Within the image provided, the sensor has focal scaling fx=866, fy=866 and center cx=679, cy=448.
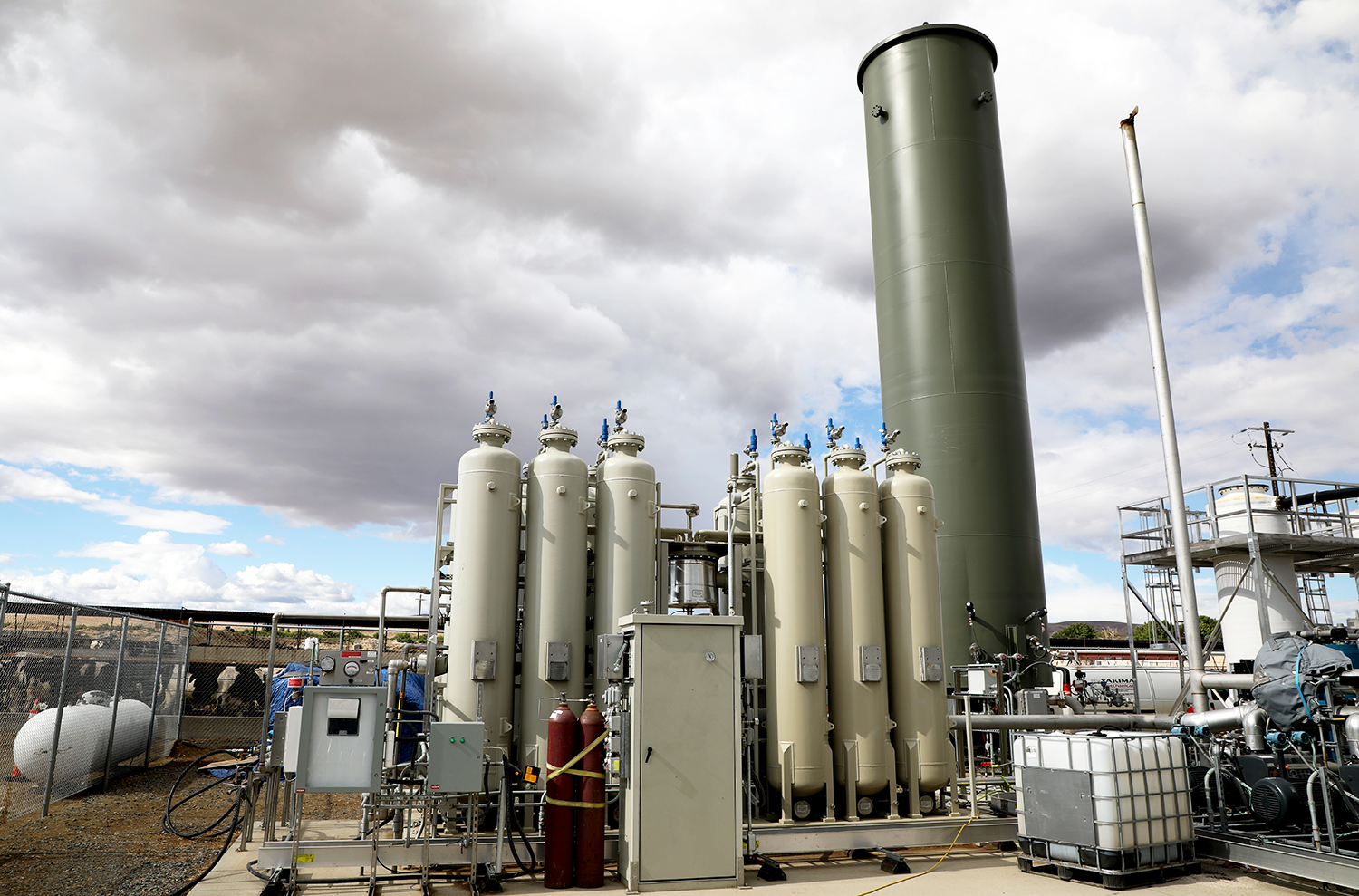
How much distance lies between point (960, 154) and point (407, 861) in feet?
56.1

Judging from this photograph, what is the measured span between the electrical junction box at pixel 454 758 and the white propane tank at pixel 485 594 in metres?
1.21

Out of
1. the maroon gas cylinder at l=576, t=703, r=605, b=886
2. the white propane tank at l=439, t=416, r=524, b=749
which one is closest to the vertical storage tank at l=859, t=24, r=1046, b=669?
the white propane tank at l=439, t=416, r=524, b=749

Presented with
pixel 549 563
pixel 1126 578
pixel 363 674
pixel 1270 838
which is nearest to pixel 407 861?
pixel 363 674

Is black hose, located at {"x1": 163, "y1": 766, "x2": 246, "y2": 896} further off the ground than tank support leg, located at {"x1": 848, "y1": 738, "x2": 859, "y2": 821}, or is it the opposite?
tank support leg, located at {"x1": 848, "y1": 738, "x2": 859, "y2": 821}

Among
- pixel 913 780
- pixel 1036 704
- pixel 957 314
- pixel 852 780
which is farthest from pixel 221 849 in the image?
pixel 957 314

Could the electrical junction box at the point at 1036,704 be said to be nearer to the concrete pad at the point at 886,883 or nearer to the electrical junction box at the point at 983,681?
the electrical junction box at the point at 983,681

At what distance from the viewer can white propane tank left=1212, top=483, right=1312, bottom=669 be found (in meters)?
17.3

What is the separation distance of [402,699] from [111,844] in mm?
3743

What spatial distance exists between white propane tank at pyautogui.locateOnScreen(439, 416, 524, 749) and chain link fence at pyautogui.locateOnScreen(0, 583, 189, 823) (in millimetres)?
4659

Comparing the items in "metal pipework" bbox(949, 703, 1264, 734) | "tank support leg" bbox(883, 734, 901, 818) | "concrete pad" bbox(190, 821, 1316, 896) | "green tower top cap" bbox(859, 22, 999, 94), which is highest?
"green tower top cap" bbox(859, 22, 999, 94)

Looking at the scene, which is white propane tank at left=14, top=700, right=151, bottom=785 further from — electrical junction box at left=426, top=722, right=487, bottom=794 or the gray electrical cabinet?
the gray electrical cabinet

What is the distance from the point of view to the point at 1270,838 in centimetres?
870

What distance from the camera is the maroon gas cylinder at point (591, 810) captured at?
27.2 feet

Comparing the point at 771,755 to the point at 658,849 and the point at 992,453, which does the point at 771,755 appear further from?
the point at 992,453
